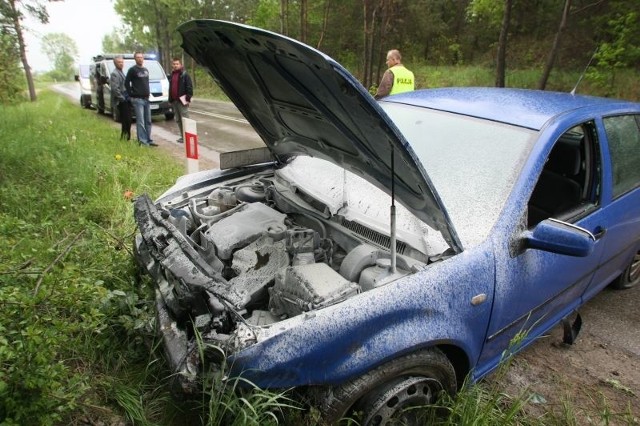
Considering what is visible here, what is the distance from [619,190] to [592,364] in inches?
43.7

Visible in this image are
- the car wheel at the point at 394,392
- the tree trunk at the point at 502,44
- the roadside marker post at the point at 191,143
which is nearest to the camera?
the car wheel at the point at 394,392

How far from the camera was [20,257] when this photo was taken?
3064mm

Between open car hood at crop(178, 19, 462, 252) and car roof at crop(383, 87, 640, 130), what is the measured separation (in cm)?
97

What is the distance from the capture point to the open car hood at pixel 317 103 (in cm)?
155

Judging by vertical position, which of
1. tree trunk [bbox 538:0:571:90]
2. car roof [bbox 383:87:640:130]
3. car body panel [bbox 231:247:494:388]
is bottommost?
car body panel [bbox 231:247:494:388]

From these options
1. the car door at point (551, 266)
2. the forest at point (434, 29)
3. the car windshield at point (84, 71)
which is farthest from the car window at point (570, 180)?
the car windshield at point (84, 71)

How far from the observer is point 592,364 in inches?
103

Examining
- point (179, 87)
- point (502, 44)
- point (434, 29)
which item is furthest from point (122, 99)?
point (434, 29)

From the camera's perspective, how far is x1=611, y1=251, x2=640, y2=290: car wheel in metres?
3.38

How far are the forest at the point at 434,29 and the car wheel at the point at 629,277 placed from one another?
26.6 feet

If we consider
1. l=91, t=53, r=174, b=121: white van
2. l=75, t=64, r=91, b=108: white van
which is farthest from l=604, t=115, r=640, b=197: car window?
l=75, t=64, r=91, b=108: white van

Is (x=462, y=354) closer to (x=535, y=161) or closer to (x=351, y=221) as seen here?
(x=351, y=221)

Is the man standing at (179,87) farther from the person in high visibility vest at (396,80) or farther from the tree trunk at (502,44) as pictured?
the tree trunk at (502,44)

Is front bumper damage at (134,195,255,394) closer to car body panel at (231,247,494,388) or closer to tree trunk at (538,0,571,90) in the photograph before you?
car body panel at (231,247,494,388)
